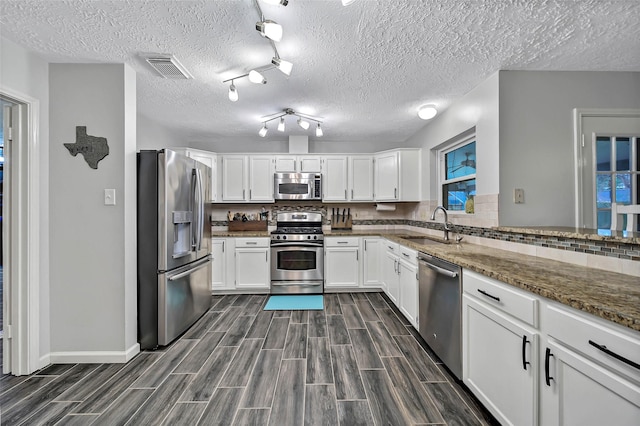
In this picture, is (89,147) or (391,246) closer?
(89,147)

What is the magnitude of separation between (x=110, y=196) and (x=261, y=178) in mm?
2275

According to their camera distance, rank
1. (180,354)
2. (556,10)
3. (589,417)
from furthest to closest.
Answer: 1. (180,354)
2. (556,10)
3. (589,417)

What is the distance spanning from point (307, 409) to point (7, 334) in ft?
7.50

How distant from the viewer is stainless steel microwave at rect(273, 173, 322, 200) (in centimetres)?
432

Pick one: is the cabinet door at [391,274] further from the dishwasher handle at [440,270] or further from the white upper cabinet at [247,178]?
the white upper cabinet at [247,178]

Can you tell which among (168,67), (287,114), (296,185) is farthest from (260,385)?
(296,185)

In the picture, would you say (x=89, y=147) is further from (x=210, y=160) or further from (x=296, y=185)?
(x=296, y=185)

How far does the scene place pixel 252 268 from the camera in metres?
3.97

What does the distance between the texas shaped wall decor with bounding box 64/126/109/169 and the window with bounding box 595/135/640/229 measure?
163 inches

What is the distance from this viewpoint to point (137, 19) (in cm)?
174

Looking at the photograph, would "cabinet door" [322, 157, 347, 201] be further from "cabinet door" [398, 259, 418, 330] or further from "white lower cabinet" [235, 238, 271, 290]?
"cabinet door" [398, 259, 418, 330]

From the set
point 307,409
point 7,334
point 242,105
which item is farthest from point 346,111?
point 7,334

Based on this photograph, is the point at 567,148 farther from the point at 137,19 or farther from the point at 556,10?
the point at 137,19

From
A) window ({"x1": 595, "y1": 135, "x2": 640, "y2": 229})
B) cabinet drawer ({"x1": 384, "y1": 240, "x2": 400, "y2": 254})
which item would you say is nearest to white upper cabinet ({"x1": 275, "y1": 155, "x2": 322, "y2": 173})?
cabinet drawer ({"x1": 384, "y1": 240, "x2": 400, "y2": 254})
